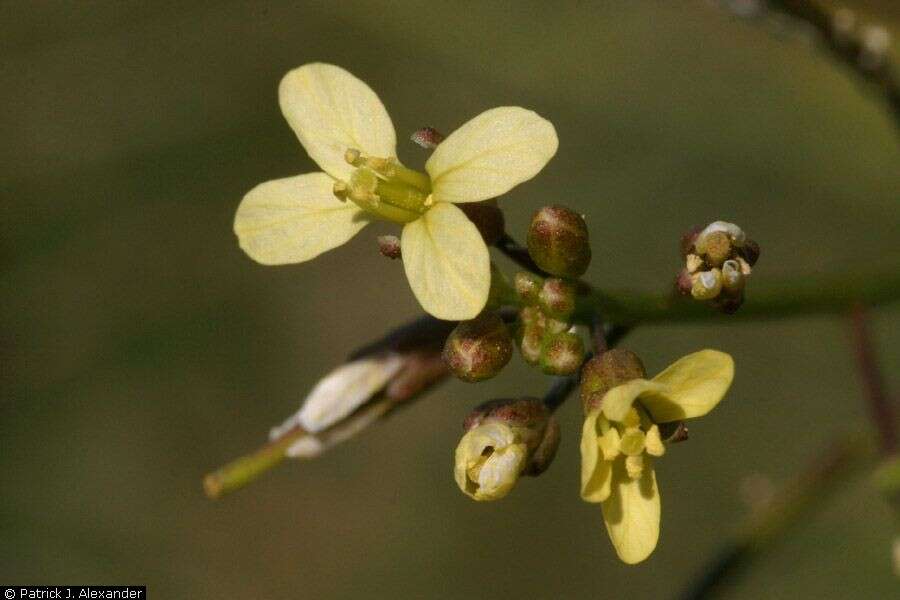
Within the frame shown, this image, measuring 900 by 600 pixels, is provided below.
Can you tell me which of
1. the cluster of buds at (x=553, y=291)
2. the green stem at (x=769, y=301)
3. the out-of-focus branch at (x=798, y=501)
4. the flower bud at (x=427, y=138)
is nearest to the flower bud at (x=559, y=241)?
the cluster of buds at (x=553, y=291)

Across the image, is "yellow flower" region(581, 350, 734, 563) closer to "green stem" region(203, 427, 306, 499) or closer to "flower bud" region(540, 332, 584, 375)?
"flower bud" region(540, 332, 584, 375)

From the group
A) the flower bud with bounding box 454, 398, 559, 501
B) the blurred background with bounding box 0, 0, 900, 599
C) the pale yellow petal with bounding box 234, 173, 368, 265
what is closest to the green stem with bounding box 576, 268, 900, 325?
the flower bud with bounding box 454, 398, 559, 501

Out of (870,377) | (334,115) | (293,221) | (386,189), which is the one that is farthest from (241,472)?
(870,377)

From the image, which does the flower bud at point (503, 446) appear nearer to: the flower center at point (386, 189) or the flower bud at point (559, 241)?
the flower bud at point (559, 241)

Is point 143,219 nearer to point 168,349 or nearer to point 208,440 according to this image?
point 168,349

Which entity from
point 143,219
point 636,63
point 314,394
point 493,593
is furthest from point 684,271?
point 143,219
